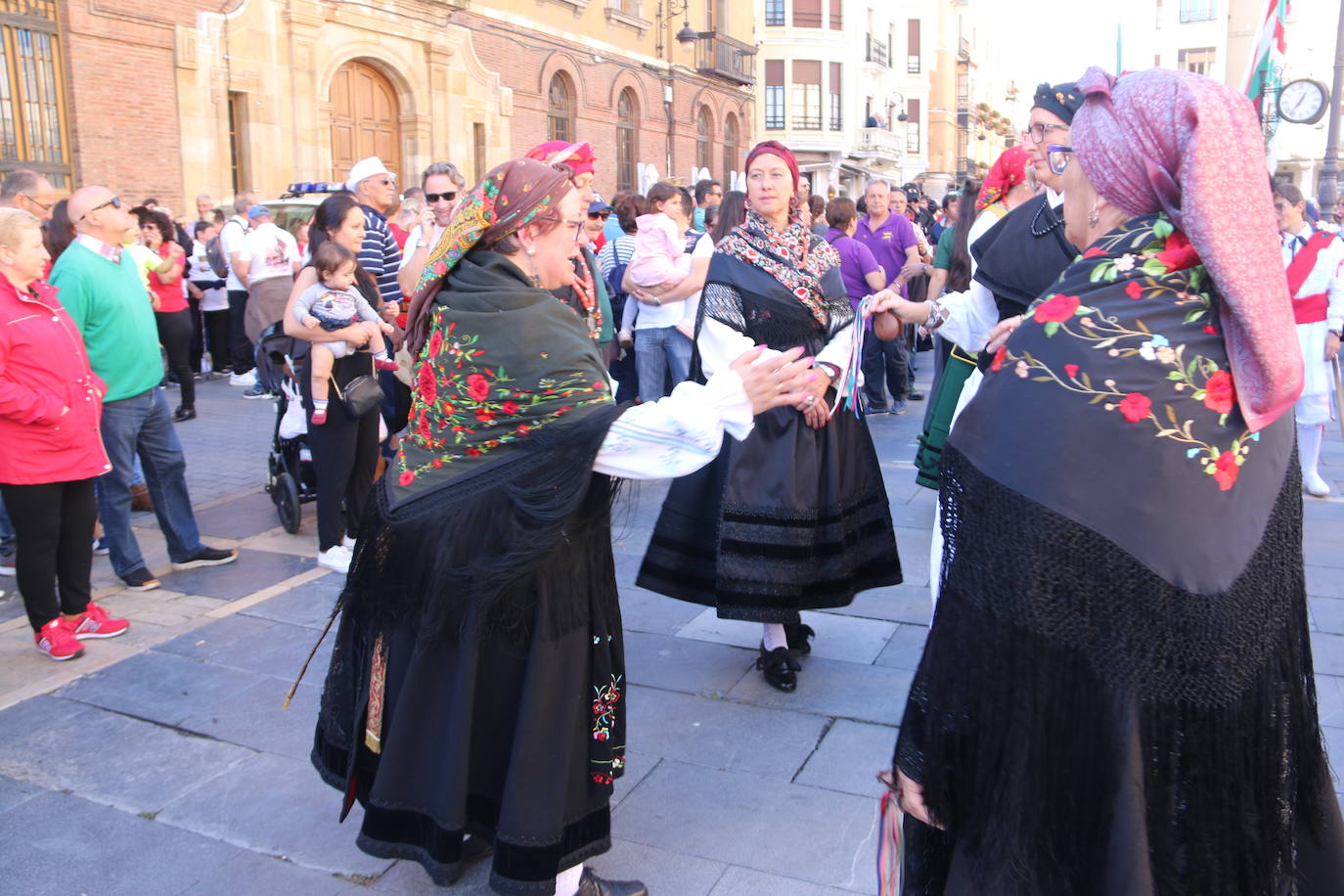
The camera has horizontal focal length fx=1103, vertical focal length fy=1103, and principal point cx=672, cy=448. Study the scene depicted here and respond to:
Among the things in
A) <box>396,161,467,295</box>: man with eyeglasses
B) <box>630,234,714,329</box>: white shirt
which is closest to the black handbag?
<box>396,161,467,295</box>: man with eyeglasses

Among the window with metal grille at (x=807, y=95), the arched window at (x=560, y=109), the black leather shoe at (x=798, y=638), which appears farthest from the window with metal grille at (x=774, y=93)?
the black leather shoe at (x=798, y=638)

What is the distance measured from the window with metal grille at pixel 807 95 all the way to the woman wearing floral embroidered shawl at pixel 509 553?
41.7 metres

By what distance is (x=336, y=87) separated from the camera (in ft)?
59.4

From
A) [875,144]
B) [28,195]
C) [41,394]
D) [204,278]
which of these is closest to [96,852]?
[41,394]

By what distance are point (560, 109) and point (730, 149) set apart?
982 centimetres

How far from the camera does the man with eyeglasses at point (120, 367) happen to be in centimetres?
502

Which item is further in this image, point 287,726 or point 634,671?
point 634,671

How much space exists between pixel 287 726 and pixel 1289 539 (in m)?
3.23

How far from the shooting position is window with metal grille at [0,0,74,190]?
13.3 meters

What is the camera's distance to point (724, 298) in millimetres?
4090

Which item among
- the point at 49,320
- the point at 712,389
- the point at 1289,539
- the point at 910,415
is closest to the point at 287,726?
the point at 49,320

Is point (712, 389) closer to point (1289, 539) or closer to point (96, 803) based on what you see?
point (1289, 539)

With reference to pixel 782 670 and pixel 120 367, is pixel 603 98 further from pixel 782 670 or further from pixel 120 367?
pixel 782 670

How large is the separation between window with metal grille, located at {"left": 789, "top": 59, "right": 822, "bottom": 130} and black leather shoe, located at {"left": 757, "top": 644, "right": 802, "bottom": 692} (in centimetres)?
4047
